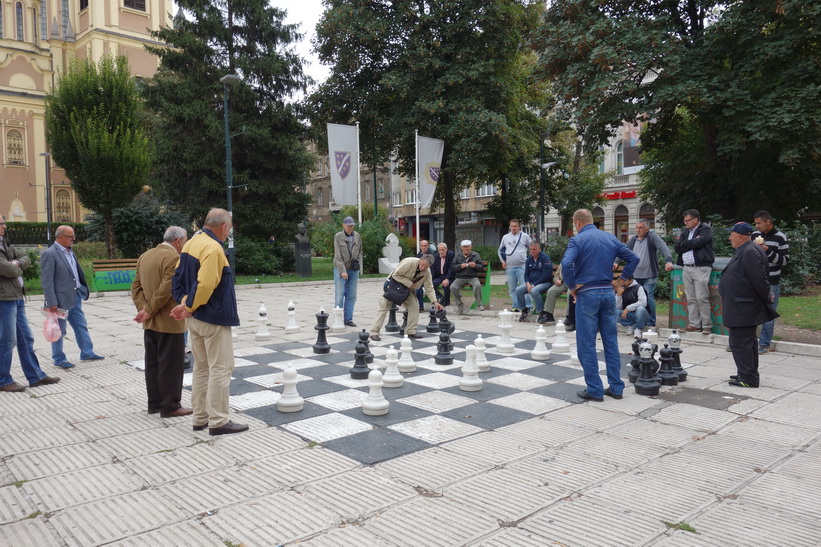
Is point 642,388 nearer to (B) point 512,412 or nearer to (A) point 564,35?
(B) point 512,412

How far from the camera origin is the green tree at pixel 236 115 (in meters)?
26.4

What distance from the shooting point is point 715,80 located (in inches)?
630

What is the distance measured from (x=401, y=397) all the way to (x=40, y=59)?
59.3 m

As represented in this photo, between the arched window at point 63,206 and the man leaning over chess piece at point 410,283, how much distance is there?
166ft

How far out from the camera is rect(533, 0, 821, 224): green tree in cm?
1532

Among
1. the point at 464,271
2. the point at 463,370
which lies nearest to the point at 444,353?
the point at 463,370

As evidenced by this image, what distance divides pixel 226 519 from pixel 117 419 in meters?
2.69

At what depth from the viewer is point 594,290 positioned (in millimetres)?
6062

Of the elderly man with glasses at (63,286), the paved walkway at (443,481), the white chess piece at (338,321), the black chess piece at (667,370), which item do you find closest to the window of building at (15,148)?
the elderly man with glasses at (63,286)

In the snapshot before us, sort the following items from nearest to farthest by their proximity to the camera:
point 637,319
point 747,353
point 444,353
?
1. point 747,353
2. point 444,353
3. point 637,319

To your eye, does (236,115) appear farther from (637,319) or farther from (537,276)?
(637,319)

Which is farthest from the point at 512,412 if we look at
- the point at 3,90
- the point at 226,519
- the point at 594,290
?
the point at 3,90

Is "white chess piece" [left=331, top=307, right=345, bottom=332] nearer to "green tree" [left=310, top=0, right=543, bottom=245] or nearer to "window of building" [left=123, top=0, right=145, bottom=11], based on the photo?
"green tree" [left=310, top=0, right=543, bottom=245]

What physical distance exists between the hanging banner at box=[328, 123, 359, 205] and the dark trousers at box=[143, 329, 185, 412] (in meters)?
18.4
